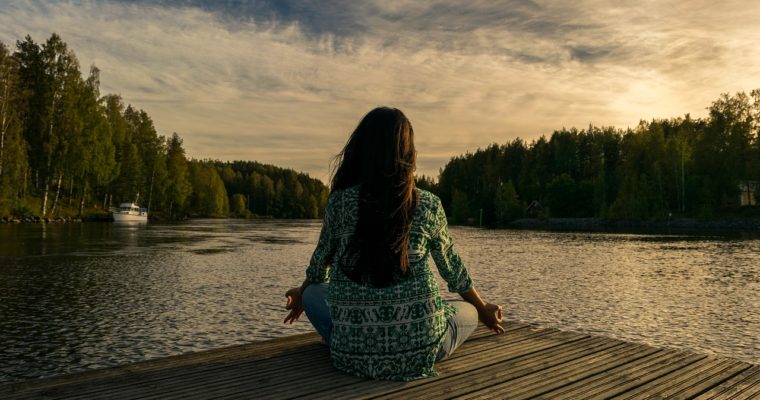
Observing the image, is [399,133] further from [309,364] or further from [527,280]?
[527,280]

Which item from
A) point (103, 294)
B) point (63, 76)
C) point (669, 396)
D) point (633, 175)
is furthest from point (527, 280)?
point (633, 175)

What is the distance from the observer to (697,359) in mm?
5637

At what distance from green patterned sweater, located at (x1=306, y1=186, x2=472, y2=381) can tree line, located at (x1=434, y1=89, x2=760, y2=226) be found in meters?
91.4

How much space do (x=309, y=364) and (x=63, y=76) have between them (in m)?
73.0

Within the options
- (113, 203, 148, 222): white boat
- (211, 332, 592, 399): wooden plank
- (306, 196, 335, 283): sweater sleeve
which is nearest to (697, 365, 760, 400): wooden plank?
(211, 332, 592, 399): wooden plank

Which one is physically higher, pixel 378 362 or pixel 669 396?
pixel 378 362

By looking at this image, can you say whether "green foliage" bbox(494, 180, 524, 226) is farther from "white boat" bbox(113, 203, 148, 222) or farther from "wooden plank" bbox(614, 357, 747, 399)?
"wooden plank" bbox(614, 357, 747, 399)

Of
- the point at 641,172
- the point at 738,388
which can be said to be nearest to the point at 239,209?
the point at 641,172

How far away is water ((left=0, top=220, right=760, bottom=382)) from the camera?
32.0 feet

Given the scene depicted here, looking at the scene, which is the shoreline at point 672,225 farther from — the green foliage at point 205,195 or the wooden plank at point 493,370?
the green foliage at point 205,195

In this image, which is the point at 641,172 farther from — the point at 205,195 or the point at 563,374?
the point at 563,374

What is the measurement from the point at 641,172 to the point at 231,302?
99376 mm

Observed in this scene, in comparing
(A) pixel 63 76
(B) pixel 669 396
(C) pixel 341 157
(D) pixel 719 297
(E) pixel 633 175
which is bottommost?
(D) pixel 719 297

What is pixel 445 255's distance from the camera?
461cm
